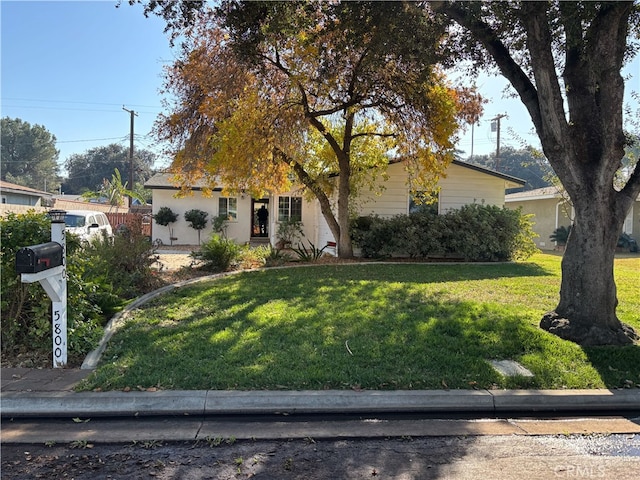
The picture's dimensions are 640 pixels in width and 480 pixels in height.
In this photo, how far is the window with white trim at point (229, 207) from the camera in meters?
21.8

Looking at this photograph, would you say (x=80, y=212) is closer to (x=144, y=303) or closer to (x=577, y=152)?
(x=144, y=303)

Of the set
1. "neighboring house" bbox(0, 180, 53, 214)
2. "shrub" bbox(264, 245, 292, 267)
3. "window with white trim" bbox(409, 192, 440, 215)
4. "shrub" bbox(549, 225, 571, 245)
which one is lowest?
"shrub" bbox(264, 245, 292, 267)

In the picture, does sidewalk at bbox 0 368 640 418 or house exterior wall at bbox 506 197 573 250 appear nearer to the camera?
sidewalk at bbox 0 368 640 418

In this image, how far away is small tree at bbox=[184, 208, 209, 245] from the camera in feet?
67.6

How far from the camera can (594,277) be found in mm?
6035

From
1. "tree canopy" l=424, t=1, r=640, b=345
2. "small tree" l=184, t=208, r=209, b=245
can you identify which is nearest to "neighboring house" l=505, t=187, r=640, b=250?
"small tree" l=184, t=208, r=209, b=245

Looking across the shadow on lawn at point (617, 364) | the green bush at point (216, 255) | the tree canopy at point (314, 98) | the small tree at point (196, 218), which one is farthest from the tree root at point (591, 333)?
the small tree at point (196, 218)

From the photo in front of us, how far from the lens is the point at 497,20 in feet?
23.2

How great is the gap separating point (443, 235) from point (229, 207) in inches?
459

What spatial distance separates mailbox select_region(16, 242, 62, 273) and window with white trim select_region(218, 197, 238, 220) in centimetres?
1700

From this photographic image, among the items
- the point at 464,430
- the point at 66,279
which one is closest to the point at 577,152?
the point at 464,430

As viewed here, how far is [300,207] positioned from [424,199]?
670 cm

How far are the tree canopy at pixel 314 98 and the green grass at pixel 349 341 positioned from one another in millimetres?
4577

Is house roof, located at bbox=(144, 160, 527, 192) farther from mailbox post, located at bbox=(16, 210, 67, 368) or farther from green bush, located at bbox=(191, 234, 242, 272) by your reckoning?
mailbox post, located at bbox=(16, 210, 67, 368)
